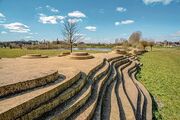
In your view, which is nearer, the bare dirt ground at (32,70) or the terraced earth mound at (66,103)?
the terraced earth mound at (66,103)

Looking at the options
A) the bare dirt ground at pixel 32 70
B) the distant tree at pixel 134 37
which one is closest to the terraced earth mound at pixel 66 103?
the bare dirt ground at pixel 32 70

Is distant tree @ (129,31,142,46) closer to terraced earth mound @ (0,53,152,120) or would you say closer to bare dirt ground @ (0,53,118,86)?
bare dirt ground @ (0,53,118,86)

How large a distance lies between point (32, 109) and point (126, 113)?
3974 millimetres

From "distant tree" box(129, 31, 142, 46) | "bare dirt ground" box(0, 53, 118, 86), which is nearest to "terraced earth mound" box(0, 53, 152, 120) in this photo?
"bare dirt ground" box(0, 53, 118, 86)

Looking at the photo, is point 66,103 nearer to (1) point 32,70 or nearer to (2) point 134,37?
(1) point 32,70

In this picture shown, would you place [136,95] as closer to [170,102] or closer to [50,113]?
[170,102]

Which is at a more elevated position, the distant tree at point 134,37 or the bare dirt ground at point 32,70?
the distant tree at point 134,37

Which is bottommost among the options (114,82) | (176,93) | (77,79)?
(176,93)

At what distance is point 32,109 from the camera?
5.31 m

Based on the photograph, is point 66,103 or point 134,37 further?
point 134,37

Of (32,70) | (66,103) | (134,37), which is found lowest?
(66,103)

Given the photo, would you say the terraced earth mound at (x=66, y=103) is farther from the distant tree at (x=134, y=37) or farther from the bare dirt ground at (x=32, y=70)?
the distant tree at (x=134, y=37)

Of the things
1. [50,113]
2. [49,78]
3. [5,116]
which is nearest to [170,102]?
[49,78]

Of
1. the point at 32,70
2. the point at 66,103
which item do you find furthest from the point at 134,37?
the point at 66,103
